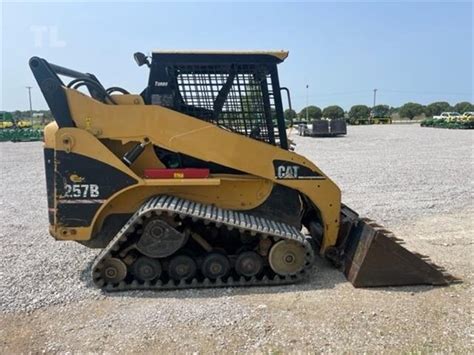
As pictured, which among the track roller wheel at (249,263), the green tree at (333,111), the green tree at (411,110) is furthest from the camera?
the green tree at (411,110)

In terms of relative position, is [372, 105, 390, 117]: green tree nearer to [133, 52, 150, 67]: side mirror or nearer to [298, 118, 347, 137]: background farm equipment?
[298, 118, 347, 137]: background farm equipment

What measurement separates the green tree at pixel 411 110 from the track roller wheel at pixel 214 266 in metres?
→ 85.9

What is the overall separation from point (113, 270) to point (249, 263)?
1468 mm

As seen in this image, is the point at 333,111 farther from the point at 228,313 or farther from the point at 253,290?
the point at 228,313

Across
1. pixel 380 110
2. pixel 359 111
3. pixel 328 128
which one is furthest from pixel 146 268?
pixel 359 111

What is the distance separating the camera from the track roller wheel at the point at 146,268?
442 cm

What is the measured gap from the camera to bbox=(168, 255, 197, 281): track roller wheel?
4.47 metres

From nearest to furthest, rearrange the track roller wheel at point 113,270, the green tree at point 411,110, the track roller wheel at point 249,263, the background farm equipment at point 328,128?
the track roller wheel at point 113,270 → the track roller wheel at point 249,263 → the background farm equipment at point 328,128 → the green tree at point 411,110

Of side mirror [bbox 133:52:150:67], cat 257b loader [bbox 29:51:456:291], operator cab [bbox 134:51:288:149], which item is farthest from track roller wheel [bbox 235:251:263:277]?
side mirror [bbox 133:52:150:67]

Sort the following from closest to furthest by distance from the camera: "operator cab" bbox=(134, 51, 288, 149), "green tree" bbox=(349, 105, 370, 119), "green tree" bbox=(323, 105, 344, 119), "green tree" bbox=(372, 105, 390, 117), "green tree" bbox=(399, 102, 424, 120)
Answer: "operator cab" bbox=(134, 51, 288, 149)
"green tree" bbox=(372, 105, 390, 117)
"green tree" bbox=(323, 105, 344, 119)
"green tree" bbox=(349, 105, 370, 119)
"green tree" bbox=(399, 102, 424, 120)

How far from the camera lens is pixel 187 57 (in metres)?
4.66

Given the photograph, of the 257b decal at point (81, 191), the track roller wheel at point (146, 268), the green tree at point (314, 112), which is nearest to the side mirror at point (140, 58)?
the 257b decal at point (81, 191)

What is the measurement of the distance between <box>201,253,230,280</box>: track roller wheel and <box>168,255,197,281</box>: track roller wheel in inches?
5.1

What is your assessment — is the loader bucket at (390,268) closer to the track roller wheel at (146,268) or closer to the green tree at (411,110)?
the track roller wheel at (146,268)
